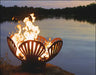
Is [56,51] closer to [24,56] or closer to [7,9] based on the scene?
[24,56]

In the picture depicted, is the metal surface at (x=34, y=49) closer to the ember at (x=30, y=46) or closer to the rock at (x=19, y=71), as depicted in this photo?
the ember at (x=30, y=46)

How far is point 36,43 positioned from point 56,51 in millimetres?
672

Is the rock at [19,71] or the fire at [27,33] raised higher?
the fire at [27,33]

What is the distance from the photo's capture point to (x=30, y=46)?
5.21 meters

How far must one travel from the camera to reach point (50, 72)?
215 inches

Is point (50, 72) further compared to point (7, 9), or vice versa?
point (7, 9)

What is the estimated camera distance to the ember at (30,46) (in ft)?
17.1

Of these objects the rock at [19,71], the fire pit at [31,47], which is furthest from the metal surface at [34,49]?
the rock at [19,71]

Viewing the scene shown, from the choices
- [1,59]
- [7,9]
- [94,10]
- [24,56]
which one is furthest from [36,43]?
[94,10]

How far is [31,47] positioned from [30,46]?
4cm

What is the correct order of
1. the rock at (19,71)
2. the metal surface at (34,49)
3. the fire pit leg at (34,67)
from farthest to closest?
the fire pit leg at (34,67) < the rock at (19,71) < the metal surface at (34,49)

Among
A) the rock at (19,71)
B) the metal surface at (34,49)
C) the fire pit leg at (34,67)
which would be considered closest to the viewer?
the metal surface at (34,49)

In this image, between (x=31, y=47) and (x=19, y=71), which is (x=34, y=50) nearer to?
(x=31, y=47)

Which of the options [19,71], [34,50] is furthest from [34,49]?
[19,71]
